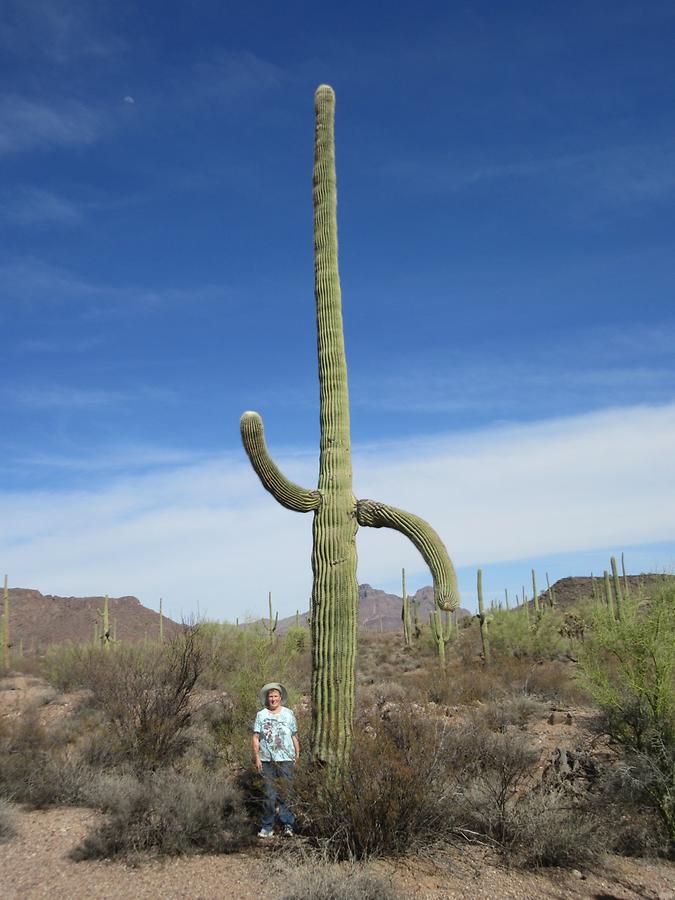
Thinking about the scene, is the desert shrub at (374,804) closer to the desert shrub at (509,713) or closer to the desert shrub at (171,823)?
the desert shrub at (171,823)

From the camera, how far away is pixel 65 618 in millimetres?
65938

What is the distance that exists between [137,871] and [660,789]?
195 inches

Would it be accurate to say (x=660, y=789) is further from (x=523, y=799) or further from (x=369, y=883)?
(x=369, y=883)

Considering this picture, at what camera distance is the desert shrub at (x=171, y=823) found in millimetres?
6570

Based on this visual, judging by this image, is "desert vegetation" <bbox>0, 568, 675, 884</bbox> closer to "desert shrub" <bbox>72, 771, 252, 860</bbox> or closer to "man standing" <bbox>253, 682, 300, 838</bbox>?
"desert shrub" <bbox>72, 771, 252, 860</bbox>

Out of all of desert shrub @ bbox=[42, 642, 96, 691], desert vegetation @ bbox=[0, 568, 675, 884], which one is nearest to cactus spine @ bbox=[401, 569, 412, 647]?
desert shrub @ bbox=[42, 642, 96, 691]

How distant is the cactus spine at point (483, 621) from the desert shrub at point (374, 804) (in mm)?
15235

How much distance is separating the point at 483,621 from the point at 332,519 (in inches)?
662

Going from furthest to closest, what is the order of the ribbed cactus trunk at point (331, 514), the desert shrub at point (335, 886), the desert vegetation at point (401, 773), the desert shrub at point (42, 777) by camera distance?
1. the desert shrub at point (42, 777)
2. the ribbed cactus trunk at point (331, 514)
3. the desert vegetation at point (401, 773)
4. the desert shrub at point (335, 886)

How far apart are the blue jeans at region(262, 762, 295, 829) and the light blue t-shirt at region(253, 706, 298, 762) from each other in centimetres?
7

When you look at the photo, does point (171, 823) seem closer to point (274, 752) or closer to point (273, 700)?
point (274, 752)

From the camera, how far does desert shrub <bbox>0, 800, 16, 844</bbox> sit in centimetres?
718

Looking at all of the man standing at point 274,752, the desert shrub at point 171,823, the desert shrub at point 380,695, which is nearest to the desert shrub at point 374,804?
the man standing at point 274,752

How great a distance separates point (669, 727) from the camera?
7.38 m
